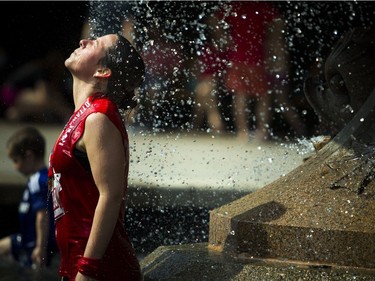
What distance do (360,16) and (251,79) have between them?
272 centimetres

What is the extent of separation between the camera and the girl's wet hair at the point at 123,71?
14.7ft

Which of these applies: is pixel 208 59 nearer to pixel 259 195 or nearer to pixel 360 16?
pixel 360 16

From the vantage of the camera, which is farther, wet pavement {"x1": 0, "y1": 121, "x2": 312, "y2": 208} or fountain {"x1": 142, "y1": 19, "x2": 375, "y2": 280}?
wet pavement {"x1": 0, "y1": 121, "x2": 312, "y2": 208}

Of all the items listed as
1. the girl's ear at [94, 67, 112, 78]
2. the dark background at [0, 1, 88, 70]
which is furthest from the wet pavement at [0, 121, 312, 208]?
the girl's ear at [94, 67, 112, 78]

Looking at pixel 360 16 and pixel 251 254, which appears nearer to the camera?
pixel 251 254

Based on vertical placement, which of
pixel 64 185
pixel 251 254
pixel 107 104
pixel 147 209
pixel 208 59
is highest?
pixel 107 104

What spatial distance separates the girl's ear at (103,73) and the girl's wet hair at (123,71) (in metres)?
0.01

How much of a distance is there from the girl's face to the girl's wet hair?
0.08ft

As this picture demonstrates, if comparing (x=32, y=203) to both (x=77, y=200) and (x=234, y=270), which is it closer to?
(x=234, y=270)

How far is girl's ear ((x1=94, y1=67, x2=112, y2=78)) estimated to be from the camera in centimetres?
445

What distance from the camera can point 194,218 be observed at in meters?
8.09

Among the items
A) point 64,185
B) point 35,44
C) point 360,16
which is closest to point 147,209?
point 360,16

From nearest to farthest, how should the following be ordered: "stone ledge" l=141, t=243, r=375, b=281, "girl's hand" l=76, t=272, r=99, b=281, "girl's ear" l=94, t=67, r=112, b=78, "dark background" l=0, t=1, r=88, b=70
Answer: "girl's hand" l=76, t=272, r=99, b=281
"girl's ear" l=94, t=67, r=112, b=78
"stone ledge" l=141, t=243, r=375, b=281
"dark background" l=0, t=1, r=88, b=70

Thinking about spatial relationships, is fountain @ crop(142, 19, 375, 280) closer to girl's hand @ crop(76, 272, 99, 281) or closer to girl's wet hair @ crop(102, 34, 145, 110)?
girl's hand @ crop(76, 272, 99, 281)
